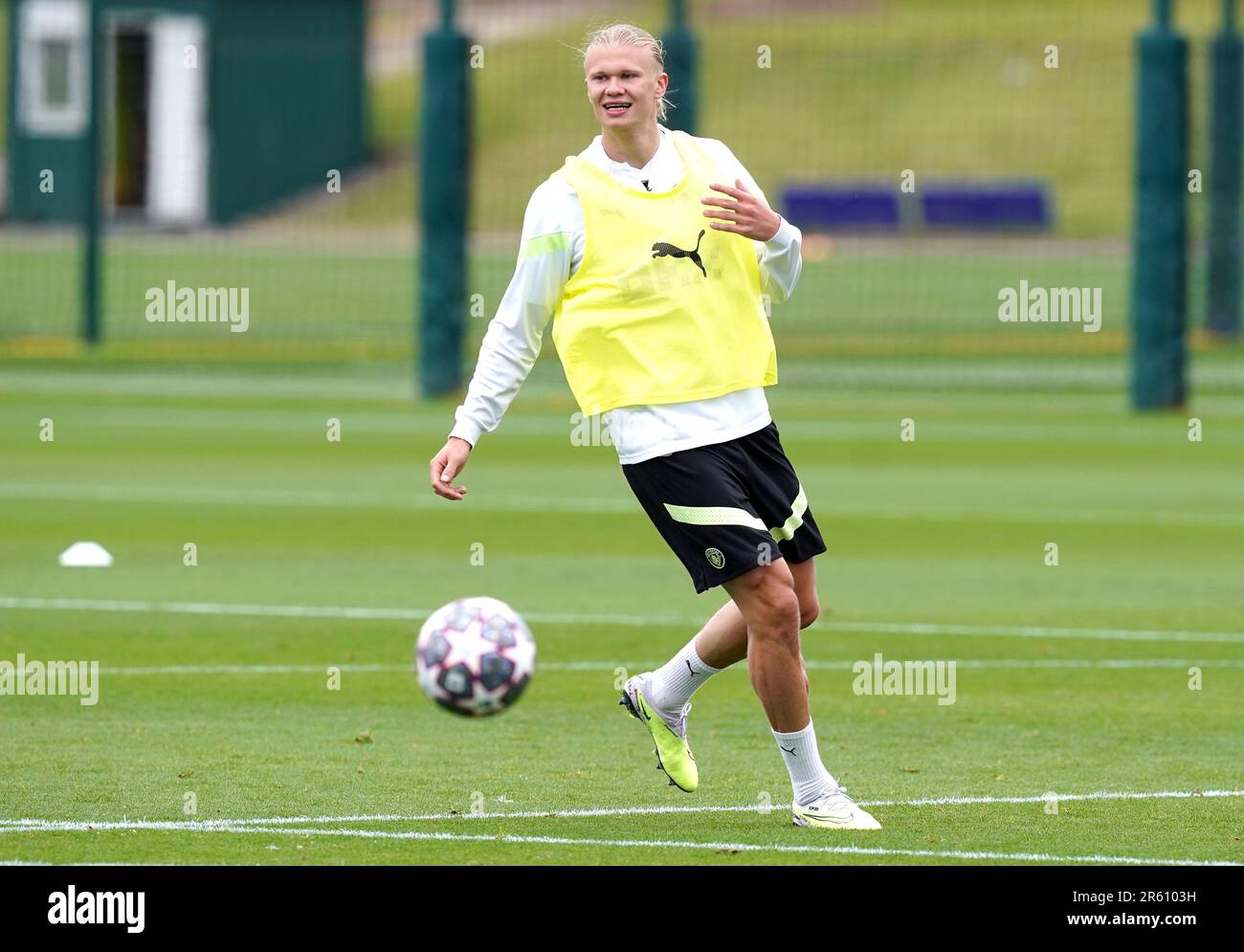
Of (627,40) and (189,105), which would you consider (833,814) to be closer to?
(627,40)

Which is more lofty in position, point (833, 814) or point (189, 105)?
point (189, 105)

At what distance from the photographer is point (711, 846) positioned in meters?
7.55

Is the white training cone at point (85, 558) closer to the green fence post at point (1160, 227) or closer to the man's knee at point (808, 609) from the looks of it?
the man's knee at point (808, 609)

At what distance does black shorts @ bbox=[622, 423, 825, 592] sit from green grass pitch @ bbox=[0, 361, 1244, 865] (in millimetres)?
861

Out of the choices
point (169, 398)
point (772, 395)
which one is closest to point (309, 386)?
point (169, 398)

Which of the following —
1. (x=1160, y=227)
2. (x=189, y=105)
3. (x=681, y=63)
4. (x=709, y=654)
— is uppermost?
(x=189, y=105)

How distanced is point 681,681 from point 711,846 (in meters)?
1.02

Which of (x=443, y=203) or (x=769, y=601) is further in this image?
(x=443, y=203)

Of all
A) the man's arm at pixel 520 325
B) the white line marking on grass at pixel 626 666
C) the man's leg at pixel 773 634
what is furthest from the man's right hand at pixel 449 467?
the white line marking on grass at pixel 626 666

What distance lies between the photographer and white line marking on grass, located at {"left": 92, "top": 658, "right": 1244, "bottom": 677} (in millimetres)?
11164

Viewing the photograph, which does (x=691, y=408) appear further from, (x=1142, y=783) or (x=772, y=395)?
(x=772, y=395)

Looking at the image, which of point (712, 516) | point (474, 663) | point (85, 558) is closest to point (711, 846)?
point (474, 663)

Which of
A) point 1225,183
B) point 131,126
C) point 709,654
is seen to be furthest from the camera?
point 131,126
